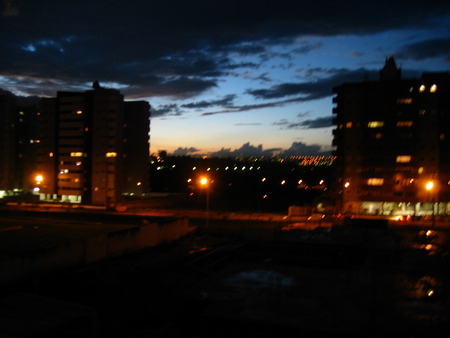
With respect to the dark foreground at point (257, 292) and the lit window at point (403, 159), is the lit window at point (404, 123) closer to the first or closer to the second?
the lit window at point (403, 159)

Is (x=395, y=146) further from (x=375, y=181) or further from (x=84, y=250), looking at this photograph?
(x=84, y=250)

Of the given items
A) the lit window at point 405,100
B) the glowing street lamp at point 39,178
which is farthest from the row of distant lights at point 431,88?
the glowing street lamp at point 39,178

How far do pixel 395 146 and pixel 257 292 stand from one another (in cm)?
3001

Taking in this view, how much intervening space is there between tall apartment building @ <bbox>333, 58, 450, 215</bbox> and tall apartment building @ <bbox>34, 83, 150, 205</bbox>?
2232 cm

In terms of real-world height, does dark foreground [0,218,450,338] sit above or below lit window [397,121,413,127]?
below

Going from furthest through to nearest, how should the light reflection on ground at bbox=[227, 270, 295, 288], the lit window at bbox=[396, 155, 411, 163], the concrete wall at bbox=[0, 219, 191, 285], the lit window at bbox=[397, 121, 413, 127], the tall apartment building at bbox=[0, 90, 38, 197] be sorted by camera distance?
the tall apartment building at bbox=[0, 90, 38, 197], the lit window at bbox=[396, 155, 411, 163], the lit window at bbox=[397, 121, 413, 127], the light reflection on ground at bbox=[227, 270, 295, 288], the concrete wall at bbox=[0, 219, 191, 285]

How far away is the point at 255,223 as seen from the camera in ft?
92.3

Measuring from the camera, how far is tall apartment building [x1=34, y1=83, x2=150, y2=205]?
1779 inches

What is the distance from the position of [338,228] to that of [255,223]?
712 centimetres

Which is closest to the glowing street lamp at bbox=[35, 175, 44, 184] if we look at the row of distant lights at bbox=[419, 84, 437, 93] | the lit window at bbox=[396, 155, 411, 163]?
the lit window at bbox=[396, 155, 411, 163]

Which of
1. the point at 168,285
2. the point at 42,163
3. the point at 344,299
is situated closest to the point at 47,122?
the point at 42,163

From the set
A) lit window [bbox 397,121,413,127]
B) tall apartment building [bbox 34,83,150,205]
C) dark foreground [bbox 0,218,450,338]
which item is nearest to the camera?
dark foreground [bbox 0,218,450,338]

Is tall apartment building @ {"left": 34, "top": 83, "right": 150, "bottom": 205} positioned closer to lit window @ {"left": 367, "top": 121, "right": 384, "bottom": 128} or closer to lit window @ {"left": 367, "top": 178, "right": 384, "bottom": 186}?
lit window @ {"left": 367, "top": 178, "right": 384, "bottom": 186}

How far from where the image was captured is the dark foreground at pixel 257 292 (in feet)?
30.9
